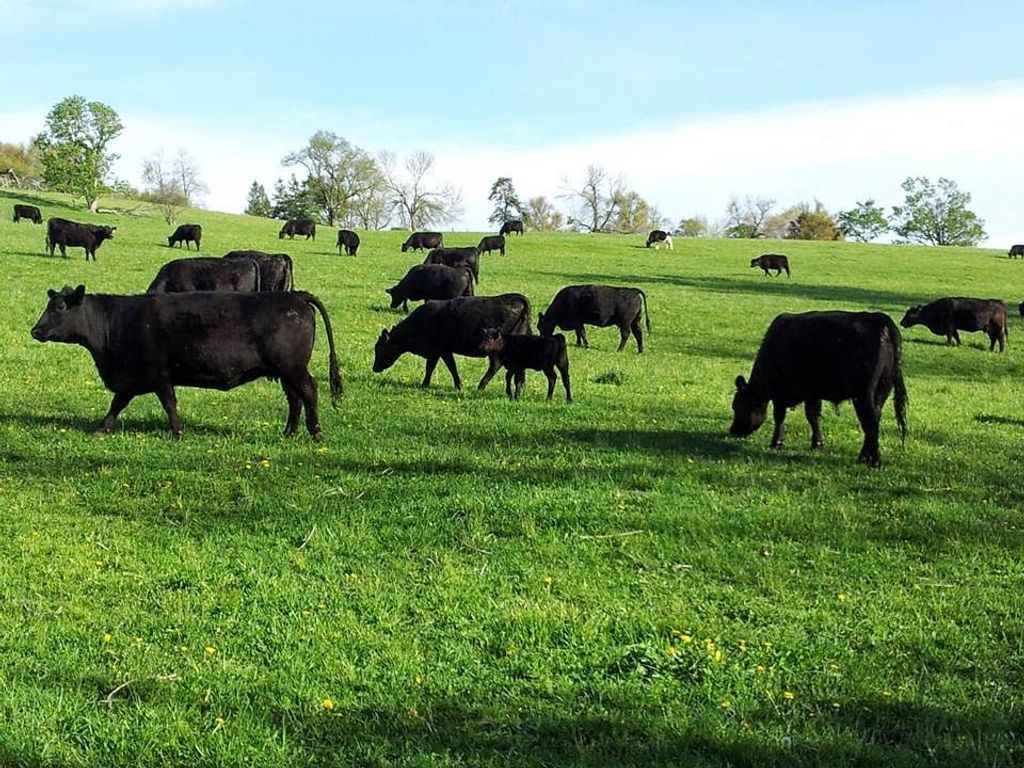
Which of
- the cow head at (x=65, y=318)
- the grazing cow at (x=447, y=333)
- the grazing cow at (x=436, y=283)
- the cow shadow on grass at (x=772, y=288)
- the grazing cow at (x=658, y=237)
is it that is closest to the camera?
the cow head at (x=65, y=318)

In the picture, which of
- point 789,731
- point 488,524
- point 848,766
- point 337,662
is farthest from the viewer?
point 488,524

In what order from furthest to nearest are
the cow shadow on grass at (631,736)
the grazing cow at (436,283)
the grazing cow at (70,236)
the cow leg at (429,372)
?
the grazing cow at (70,236) → the grazing cow at (436,283) → the cow leg at (429,372) → the cow shadow on grass at (631,736)

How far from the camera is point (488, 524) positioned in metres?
7.95

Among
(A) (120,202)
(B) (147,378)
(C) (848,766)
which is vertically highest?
(A) (120,202)

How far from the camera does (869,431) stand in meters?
10.8

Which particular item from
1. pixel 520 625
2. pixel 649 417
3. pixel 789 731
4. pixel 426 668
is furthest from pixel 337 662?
pixel 649 417

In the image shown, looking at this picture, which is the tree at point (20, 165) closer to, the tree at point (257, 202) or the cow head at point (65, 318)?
the tree at point (257, 202)

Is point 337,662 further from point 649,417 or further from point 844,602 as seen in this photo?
point 649,417

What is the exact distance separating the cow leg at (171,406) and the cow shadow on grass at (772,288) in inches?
1154

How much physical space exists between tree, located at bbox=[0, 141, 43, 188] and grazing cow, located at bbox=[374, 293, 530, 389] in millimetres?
83131

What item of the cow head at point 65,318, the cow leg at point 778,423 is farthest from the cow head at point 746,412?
the cow head at point 65,318

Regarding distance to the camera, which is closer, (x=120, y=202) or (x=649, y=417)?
(x=649, y=417)

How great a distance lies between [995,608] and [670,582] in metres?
2.14

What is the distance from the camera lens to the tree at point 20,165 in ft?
304
